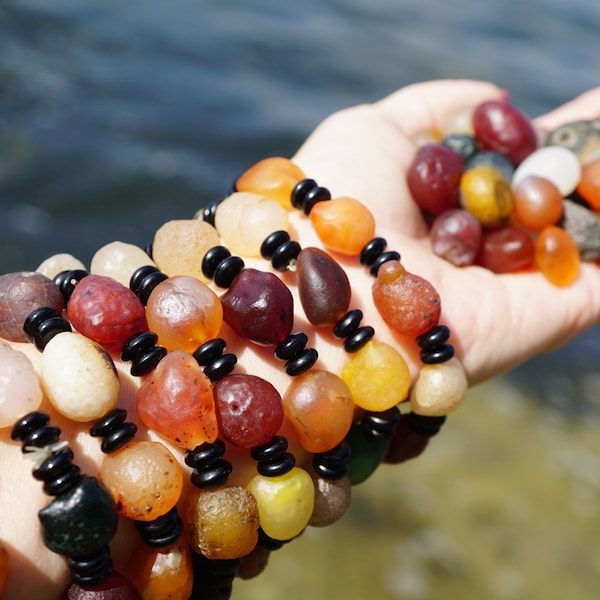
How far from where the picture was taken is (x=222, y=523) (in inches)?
49.9

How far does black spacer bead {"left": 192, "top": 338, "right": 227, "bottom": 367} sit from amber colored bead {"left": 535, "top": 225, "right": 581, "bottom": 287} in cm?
114

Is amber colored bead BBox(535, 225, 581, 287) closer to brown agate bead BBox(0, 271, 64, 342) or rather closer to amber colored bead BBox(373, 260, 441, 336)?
amber colored bead BBox(373, 260, 441, 336)

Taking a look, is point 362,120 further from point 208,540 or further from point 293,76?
point 293,76

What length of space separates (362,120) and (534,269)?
0.73 meters

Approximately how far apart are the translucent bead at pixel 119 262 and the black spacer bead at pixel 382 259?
1.82 feet

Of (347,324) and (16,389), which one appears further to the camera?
(347,324)

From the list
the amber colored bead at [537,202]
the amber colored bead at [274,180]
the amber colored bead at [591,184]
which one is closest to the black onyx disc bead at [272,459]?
the amber colored bead at [274,180]

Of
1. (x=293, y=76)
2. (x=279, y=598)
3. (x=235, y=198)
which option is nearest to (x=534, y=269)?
(x=235, y=198)

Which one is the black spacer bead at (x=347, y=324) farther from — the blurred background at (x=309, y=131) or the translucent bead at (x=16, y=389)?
the blurred background at (x=309, y=131)

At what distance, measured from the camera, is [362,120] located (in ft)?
7.60

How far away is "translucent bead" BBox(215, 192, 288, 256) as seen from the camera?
170 centimetres

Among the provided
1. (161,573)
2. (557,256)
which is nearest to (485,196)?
(557,256)

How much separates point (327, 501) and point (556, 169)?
1.31m

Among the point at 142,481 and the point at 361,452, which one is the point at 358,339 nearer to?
the point at 361,452
